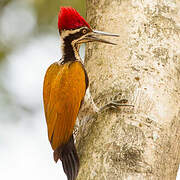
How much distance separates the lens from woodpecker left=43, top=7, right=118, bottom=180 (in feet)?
10.3

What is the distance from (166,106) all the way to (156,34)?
618mm

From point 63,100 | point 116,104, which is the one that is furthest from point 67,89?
point 116,104

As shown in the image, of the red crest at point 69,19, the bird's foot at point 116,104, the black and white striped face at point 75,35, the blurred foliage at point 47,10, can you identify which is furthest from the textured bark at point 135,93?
the blurred foliage at point 47,10

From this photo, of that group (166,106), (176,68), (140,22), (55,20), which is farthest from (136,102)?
(55,20)

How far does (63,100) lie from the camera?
10.5ft

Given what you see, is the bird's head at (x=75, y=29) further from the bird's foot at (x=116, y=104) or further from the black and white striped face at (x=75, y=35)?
the bird's foot at (x=116, y=104)

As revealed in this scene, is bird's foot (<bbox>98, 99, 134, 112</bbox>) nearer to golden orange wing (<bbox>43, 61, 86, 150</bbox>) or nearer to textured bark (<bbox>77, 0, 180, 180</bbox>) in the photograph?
textured bark (<bbox>77, 0, 180, 180</bbox>)

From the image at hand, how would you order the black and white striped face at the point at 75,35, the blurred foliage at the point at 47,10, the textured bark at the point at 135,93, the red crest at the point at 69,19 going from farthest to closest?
the blurred foliage at the point at 47,10
the black and white striped face at the point at 75,35
the red crest at the point at 69,19
the textured bark at the point at 135,93

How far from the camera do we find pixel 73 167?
114 inches

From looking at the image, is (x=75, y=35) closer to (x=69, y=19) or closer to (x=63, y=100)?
(x=69, y=19)

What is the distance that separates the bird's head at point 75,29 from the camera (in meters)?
3.29

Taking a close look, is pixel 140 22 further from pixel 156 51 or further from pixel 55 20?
pixel 55 20

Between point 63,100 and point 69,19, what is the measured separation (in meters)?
0.65

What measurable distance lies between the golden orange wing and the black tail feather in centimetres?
4
